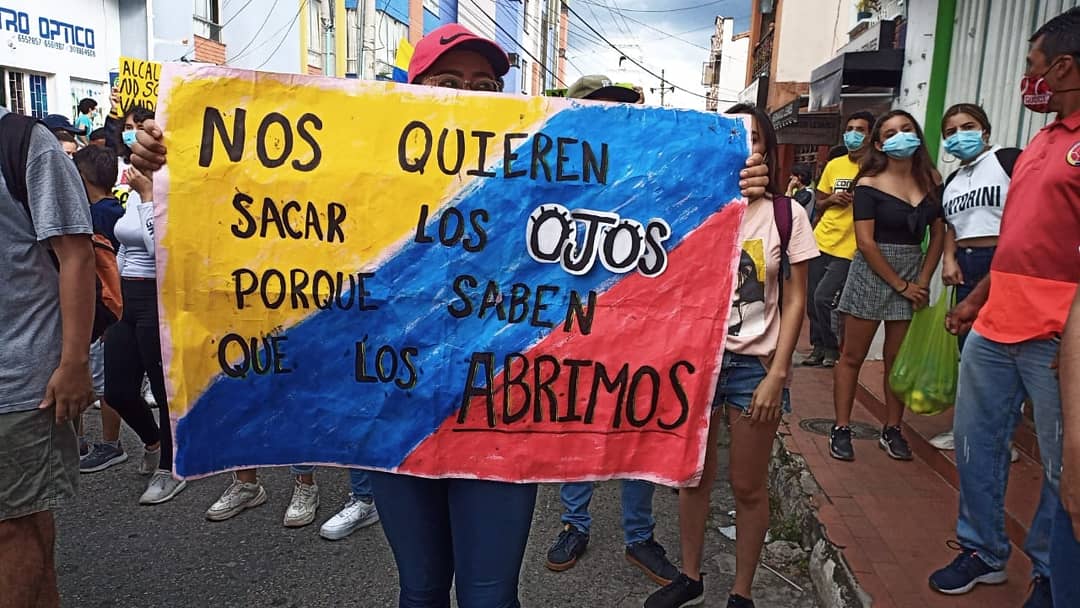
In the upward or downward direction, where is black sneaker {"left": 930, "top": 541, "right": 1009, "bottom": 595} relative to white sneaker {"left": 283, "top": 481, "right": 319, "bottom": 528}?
upward

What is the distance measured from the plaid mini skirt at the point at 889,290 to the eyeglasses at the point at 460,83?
2.83 m

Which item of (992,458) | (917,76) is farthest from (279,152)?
(917,76)

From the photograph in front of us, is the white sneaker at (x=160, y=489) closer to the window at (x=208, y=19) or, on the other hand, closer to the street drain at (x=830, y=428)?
the street drain at (x=830, y=428)

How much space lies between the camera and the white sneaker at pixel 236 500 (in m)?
3.72

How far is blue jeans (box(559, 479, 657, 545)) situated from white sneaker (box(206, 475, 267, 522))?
1562mm

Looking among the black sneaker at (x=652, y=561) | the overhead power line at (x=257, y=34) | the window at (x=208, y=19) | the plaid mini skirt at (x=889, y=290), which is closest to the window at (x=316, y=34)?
the overhead power line at (x=257, y=34)

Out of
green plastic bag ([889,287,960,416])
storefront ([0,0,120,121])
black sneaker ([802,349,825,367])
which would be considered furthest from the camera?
storefront ([0,0,120,121])

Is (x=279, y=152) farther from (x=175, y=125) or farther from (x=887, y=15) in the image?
(x=887, y=15)

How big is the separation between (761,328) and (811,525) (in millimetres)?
1489

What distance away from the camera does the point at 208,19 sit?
19828 millimetres

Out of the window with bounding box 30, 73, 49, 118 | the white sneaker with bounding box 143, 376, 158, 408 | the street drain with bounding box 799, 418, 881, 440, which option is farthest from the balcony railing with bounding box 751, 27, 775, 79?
the white sneaker with bounding box 143, 376, 158, 408

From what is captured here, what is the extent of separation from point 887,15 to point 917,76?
2274 millimetres

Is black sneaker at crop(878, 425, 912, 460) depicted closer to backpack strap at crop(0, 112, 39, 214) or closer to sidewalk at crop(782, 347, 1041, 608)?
sidewalk at crop(782, 347, 1041, 608)

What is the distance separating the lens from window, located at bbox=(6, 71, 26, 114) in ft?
44.1
